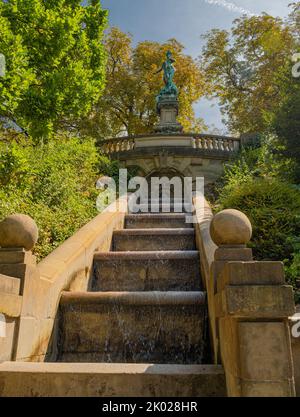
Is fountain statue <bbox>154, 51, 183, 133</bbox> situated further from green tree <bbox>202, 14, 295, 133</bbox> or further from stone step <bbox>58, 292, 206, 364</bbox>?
stone step <bbox>58, 292, 206, 364</bbox>

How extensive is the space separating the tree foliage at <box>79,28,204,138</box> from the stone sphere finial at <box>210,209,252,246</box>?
2237 cm

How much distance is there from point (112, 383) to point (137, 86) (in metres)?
25.5

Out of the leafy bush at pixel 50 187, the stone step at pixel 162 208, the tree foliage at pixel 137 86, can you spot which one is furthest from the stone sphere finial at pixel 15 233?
the tree foliage at pixel 137 86

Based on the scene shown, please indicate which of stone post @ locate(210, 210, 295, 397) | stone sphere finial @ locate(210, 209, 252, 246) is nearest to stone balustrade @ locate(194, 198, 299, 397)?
stone post @ locate(210, 210, 295, 397)

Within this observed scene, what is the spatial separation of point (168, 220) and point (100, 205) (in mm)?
2433

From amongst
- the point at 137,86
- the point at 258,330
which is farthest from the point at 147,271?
the point at 137,86

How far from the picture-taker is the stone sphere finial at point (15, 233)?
12.1 feet

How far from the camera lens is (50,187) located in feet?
29.6

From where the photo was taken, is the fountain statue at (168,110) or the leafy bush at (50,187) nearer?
the leafy bush at (50,187)

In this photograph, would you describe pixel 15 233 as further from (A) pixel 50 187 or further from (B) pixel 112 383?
(A) pixel 50 187

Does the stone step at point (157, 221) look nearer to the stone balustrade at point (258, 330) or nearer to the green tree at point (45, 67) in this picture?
the green tree at point (45, 67)

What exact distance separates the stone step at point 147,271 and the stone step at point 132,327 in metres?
1.27
